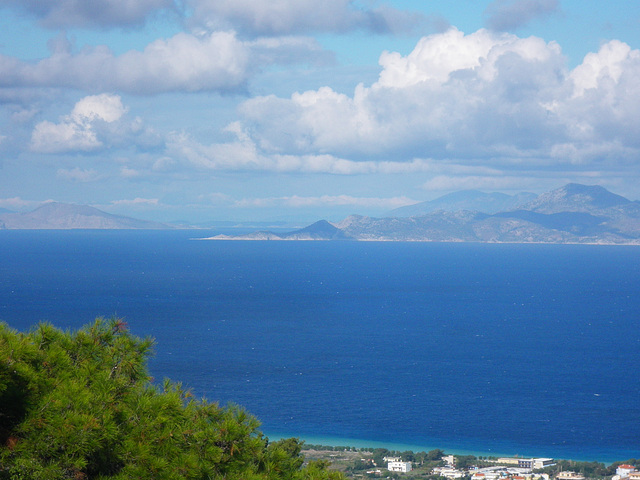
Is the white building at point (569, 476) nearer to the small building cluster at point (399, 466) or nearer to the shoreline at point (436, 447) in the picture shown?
the shoreline at point (436, 447)

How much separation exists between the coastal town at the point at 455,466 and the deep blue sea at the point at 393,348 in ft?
7.13

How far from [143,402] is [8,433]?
58.3 inches

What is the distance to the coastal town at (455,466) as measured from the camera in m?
30.7

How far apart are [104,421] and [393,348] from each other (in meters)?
54.5

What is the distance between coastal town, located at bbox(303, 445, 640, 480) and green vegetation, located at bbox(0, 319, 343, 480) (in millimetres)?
23425

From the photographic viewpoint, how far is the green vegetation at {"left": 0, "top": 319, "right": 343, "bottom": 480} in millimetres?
5953

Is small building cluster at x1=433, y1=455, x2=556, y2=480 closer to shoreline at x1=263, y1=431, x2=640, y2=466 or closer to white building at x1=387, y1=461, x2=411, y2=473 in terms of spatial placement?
white building at x1=387, y1=461, x2=411, y2=473

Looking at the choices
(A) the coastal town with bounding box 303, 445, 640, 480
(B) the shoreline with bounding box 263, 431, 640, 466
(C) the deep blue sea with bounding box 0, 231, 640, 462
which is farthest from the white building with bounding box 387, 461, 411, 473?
(C) the deep blue sea with bounding box 0, 231, 640, 462

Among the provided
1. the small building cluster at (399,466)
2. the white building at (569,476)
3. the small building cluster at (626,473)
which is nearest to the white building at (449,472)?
the small building cluster at (399,466)

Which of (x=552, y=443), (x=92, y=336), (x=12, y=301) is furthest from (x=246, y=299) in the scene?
(x=92, y=336)

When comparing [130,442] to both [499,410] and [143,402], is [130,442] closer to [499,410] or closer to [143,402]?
[143,402]

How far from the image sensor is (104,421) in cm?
629

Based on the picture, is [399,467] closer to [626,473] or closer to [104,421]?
[626,473]

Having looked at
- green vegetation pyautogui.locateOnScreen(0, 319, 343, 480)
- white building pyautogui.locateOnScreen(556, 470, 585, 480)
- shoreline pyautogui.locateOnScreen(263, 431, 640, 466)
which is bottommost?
shoreline pyautogui.locateOnScreen(263, 431, 640, 466)
